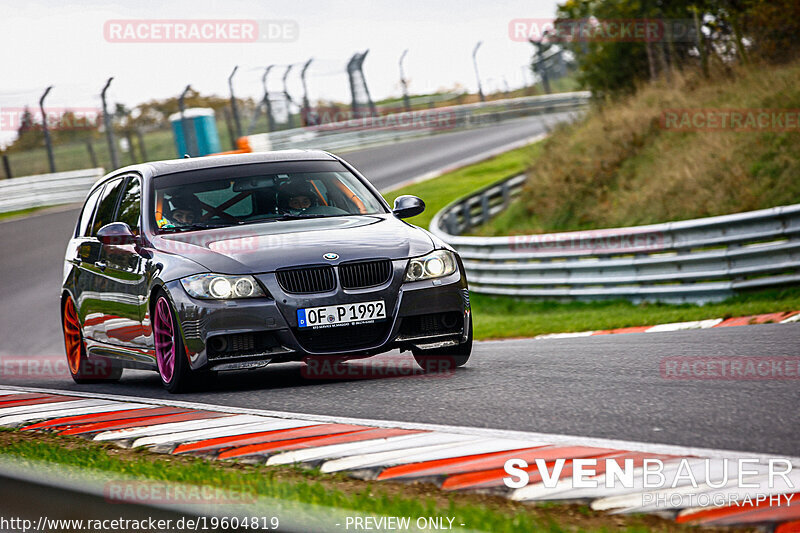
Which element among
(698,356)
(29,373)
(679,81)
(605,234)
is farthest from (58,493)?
(679,81)

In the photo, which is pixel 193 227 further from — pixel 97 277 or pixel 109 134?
pixel 109 134

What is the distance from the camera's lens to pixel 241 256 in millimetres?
6836

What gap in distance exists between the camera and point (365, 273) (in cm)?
686

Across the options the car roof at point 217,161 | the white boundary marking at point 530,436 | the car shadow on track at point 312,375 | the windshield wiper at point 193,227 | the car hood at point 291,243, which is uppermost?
the car roof at point 217,161

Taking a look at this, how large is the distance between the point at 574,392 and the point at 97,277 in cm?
430

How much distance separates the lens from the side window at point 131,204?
809 cm

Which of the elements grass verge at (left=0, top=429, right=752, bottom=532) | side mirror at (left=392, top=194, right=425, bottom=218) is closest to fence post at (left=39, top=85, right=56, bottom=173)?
side mirror at (left=392, top=194, right=425, bottom=218)

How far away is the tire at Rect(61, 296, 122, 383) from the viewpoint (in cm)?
919

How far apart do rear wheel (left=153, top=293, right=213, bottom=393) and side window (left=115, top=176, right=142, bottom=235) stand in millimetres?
992

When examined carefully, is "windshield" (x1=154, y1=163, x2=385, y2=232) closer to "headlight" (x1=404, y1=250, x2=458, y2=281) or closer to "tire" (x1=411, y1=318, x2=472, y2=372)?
"headlight" (x1=404, y1=250, x2=458, y2=281)

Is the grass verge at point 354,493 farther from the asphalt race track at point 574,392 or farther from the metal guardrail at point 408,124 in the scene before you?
the metal guardrail at point 408,124

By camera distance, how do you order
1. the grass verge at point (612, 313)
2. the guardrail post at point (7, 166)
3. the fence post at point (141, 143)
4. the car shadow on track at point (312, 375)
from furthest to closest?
the fence post at point (141, 143) → the guardrail post at point (7, 166) → the grass verge at point (612, 313) → the car shadow on track at point (312, 375)

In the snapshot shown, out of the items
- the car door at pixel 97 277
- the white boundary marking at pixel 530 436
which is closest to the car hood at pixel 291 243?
the white boundary marking at pixel 530 436

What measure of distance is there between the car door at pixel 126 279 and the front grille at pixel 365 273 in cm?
150
